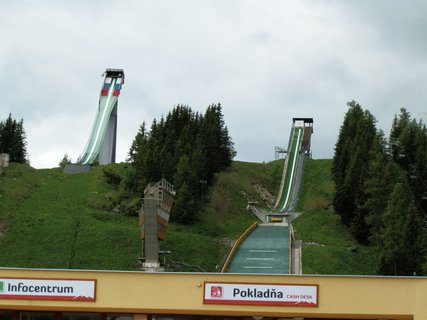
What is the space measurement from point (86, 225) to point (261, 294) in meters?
32.3

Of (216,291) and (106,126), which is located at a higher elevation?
(106,126)

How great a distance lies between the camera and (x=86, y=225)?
5816cm

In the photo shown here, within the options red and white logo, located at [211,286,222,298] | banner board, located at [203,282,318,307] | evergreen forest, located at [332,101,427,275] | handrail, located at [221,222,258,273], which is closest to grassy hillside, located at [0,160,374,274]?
handrail, located at [221,222,258,273]

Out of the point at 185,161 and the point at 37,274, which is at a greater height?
the point at 185,161

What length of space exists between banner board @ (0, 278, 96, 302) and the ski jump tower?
53706 mm

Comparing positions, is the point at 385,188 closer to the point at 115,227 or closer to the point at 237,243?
the point at 237,243

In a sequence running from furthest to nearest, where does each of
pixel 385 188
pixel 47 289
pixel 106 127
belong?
pixel 106 127, pixel 385 188, pixel 47 289

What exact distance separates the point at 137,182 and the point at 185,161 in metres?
4.36

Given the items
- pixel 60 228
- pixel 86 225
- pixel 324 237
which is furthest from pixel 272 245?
pixel 60 228

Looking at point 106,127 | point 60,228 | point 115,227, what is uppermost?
point 106,127

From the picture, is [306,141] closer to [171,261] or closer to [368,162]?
[368,162]

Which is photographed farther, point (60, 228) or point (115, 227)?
point (115, 227)

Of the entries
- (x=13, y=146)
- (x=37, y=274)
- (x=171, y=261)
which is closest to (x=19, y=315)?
(x=37, y=274)

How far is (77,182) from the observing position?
238 feet
